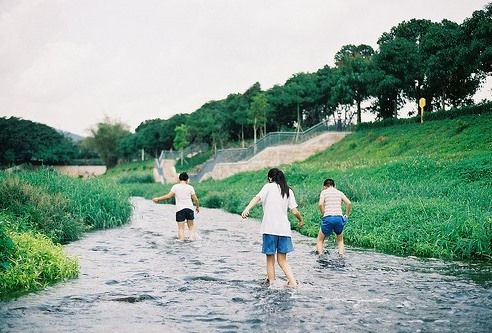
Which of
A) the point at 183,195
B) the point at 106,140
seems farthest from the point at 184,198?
the point at 106,140

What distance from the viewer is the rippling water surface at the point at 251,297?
6223 millimetres

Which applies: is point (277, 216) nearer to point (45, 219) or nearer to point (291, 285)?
point (291, 285)

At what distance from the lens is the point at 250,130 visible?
69.8 metres

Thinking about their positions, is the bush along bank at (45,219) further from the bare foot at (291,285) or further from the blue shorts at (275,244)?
the bare foot at (291,285)

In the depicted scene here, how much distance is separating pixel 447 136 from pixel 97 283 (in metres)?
29.3

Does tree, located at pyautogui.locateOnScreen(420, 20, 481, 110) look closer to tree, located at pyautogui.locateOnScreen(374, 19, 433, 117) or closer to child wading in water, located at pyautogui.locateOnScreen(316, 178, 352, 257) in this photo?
tree, located at pyautogui.locateOnScreen(374, 19, 433, 117)

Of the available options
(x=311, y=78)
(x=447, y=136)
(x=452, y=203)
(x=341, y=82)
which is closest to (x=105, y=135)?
(x=311, y=78)

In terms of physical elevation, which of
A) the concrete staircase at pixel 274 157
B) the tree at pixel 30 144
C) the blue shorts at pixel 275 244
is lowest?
the blue shorts at pixel 275 244

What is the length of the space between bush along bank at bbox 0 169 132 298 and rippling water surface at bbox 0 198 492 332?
483mm

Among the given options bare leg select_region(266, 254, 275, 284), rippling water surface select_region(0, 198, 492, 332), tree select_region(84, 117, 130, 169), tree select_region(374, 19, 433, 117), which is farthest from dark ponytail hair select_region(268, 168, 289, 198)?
tree select_region(84, 117, 130, 169)

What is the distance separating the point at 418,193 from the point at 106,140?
9645 cm

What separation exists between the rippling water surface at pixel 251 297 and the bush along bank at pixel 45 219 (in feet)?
1.58

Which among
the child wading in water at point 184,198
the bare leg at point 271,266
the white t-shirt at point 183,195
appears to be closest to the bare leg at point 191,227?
the child wading in water at point 184,198

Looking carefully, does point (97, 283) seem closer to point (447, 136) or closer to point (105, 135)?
point (447, 136)
